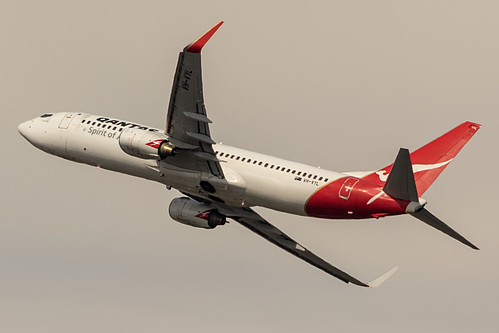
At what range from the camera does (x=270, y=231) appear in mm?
89750

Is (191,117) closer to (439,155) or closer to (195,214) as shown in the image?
(195,214)

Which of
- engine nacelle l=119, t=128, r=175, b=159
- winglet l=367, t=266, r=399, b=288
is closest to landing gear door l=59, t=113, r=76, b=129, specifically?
engine nacelle l=119, t=128, r=175, b=159

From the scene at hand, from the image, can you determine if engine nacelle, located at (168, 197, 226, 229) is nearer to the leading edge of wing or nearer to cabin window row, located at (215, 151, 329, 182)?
the leading edge of wing

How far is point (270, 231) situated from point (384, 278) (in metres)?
9.23

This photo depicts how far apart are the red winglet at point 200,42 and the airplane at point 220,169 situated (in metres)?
0.06

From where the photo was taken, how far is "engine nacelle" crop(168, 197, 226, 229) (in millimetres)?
85312

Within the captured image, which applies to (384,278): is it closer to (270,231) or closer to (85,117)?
(270,231)

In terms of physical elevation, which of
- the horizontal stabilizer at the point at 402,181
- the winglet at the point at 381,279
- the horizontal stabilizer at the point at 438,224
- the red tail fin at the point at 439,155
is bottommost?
the winglet at the point at 381,279

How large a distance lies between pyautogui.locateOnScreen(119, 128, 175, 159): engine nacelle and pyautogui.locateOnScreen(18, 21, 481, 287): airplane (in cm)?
7

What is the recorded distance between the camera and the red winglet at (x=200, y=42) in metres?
70.4

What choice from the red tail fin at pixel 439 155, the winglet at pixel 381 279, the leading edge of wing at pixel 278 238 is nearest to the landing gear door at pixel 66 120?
the leading edge of wing at pixel 278 238

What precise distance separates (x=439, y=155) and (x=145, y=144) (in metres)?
19.1

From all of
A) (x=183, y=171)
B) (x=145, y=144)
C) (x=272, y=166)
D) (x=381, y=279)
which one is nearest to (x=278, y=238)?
(x=381, y=279)

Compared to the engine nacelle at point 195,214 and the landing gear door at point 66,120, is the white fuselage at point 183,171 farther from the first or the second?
the engine nacelle at point 195,214
